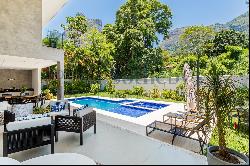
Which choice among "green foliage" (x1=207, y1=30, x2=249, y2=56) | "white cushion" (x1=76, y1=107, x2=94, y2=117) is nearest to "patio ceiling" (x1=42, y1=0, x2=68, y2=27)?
"white cushion" (x1=76, y1=107, x2=94, y2=117)

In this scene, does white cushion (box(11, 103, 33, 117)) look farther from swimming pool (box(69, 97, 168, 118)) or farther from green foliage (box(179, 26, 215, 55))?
green foliage (box(179, 26, 215, 55))

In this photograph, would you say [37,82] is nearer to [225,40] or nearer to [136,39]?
[136,39]

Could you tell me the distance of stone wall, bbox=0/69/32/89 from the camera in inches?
600

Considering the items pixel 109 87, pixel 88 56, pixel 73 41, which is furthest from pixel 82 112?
pixel 73 41

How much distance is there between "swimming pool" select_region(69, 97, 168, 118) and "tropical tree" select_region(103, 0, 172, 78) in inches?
363

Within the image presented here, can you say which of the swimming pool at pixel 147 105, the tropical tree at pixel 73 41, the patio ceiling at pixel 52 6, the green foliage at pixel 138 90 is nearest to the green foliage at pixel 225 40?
the green foliage at pixel 138 90

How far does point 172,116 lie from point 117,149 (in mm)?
3641

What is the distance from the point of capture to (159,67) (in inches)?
1049

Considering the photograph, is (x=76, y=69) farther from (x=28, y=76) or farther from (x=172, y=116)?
(x=172, y=116)

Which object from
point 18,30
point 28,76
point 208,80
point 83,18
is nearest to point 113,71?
point 83,18

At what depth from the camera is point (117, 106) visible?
14141 millimetres

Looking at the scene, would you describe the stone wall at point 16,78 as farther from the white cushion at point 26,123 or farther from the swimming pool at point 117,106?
the white cushion at point 26,123

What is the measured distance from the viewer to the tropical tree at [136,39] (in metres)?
25.6

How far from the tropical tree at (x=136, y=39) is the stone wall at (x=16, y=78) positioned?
12.6m
